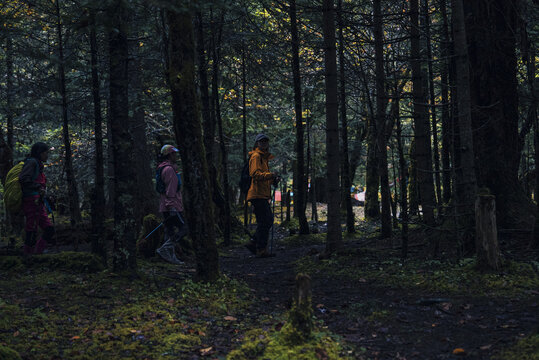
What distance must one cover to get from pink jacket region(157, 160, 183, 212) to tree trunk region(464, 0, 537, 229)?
6009 millimetres

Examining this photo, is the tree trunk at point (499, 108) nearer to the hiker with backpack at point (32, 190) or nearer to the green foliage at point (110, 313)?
the green foliage at point (110, 313)

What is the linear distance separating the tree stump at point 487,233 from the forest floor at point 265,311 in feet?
0.61

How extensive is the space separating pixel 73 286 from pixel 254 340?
130 inches

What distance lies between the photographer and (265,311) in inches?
250

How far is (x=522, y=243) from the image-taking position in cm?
818

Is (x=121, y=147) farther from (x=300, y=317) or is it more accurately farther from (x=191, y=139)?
(x=300, y=317)

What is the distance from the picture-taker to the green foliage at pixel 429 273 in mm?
6402

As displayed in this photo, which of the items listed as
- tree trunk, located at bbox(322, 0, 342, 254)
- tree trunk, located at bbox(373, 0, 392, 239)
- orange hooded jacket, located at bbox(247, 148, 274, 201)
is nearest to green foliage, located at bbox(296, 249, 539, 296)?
tree trunk, located at bbox(322, 0, 342, 254)

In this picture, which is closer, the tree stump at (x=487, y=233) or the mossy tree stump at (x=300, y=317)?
the mossy tree stump at (x=300, y=317)

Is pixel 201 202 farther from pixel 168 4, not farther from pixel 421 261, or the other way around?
pixel 421 261

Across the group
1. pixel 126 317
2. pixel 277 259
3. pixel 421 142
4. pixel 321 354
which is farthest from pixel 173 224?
pixel 321 354

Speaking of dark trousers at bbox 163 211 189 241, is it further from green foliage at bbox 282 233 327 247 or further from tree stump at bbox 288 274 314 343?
tree stump at bbox 288 274 314 343

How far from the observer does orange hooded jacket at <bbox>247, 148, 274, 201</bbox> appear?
10398mm

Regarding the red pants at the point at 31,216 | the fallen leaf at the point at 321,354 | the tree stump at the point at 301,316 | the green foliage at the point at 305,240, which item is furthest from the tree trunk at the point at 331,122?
the red pants at the point at 31,216
